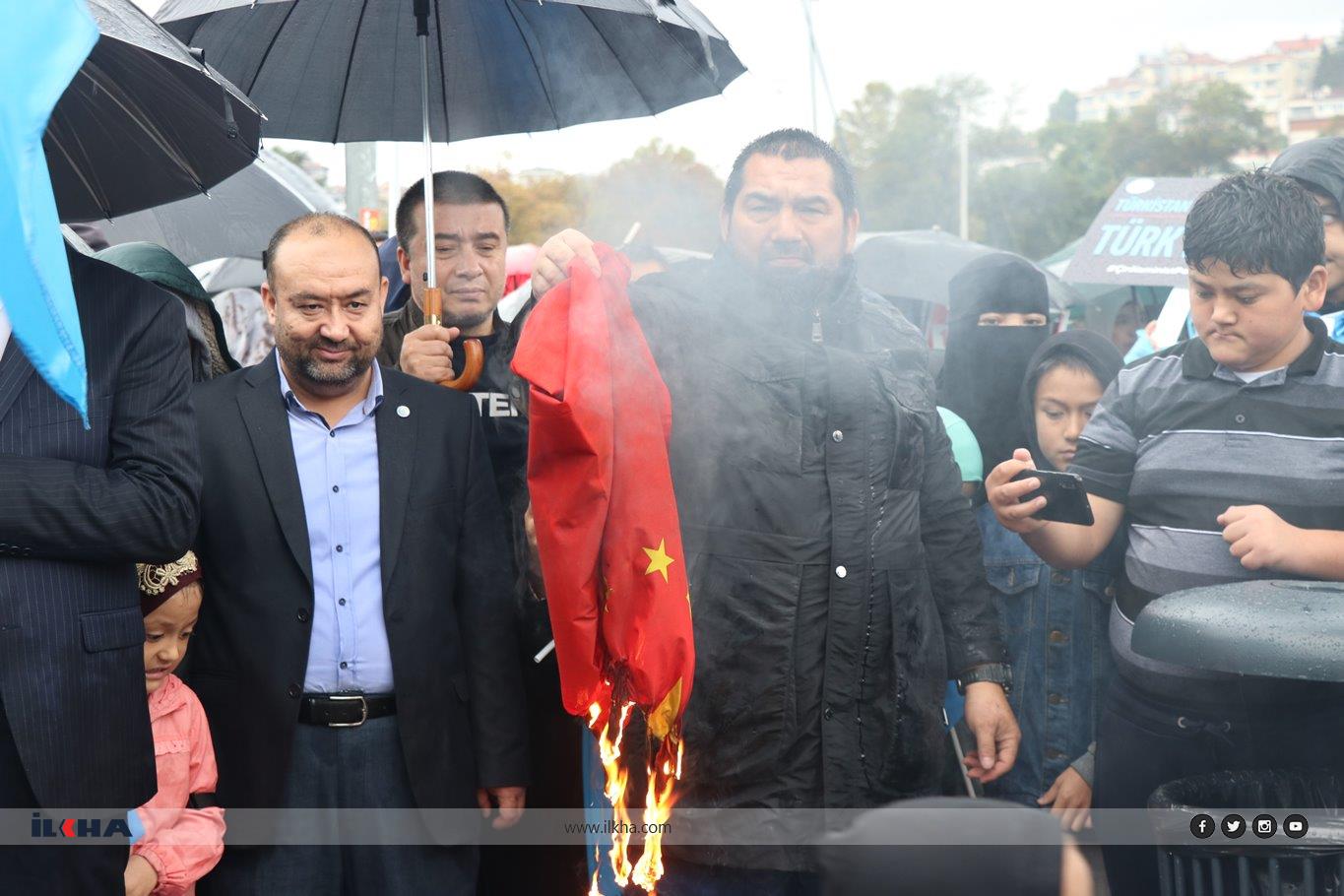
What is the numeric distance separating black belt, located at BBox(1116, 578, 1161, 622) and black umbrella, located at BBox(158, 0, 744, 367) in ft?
5.69

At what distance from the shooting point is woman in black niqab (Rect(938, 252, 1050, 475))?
16.1 feet

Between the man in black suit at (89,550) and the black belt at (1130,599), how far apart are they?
7.05 feet

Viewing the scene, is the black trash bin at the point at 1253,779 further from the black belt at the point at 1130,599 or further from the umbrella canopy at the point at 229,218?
the umbrella canopy at the point at 229,218

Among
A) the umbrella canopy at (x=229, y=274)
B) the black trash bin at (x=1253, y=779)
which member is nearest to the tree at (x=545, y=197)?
the umbrella canopy at (x=229, y=274)

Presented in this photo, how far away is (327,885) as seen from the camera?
2957 mm

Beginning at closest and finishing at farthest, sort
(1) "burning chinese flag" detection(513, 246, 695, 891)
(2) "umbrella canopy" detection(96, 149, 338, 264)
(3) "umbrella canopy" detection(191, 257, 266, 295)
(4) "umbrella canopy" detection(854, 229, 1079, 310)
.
→ (1) "burning chinese flag" detection(513, 246, 695, 891), (2) "umbrella canopy" detection(96, 149, 338, 264), (4) "umbrella canopy" detection(854, 229, 1079, 310), (3) "umbrella canopy" detection(191, 257, 266, 295)

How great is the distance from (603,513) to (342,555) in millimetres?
674

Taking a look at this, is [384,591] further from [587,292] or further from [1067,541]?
[1067,541]

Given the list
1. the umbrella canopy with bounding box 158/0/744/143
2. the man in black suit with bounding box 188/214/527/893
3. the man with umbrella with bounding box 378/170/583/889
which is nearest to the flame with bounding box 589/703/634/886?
the man in black suit with bounding box 188/214/527/893

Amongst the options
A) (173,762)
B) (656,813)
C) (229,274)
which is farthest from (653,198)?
(229,274)

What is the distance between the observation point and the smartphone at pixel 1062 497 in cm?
298

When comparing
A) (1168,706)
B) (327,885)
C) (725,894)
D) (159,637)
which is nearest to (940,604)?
(1168,706)

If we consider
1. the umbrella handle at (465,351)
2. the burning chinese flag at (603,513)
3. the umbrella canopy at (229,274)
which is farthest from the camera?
the umbrella canopy at (229,274)

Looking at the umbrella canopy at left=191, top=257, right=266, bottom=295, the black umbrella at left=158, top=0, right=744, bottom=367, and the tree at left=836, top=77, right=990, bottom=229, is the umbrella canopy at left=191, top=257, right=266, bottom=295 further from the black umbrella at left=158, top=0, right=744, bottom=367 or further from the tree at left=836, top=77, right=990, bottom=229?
the tree at left=836, top=77, right=990, bottom=229
